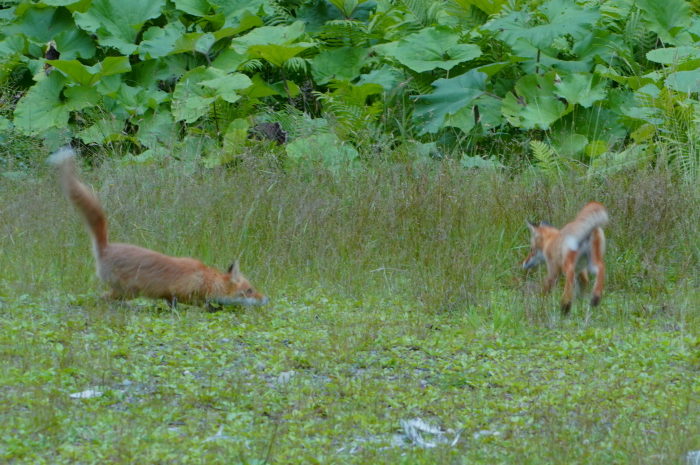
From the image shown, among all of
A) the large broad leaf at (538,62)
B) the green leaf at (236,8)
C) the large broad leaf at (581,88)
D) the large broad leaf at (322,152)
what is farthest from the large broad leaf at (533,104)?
the green leaf at (236,8)

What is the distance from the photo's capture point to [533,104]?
12.1m

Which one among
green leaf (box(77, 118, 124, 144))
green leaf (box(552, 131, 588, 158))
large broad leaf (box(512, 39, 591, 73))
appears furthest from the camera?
green leaf (box(77, 118, 124, 144))

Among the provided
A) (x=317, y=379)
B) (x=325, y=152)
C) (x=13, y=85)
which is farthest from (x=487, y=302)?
(x=13, y=85)

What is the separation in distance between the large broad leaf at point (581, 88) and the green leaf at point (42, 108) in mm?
6917

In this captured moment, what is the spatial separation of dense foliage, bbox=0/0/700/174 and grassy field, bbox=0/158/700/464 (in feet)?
4.49

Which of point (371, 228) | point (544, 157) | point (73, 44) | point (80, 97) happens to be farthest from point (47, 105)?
point (544, 157)

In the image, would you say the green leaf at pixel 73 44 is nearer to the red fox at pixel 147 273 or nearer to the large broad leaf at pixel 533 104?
the large broad leaf at pixel 533 104

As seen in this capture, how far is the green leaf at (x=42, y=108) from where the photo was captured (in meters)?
13.6

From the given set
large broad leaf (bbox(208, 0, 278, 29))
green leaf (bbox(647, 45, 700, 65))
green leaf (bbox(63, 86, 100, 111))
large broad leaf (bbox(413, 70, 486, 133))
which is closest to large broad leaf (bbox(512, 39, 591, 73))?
large broad leaf (bbox(413, 70, 486, 133))

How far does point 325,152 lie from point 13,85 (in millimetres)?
6410

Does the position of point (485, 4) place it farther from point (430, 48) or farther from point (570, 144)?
point (570, 144)

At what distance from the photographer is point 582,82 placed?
39.1 ft

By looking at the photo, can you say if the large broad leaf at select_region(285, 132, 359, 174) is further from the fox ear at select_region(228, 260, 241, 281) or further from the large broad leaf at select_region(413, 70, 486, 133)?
the fox ear at select_region(228, 260, 241, 281)

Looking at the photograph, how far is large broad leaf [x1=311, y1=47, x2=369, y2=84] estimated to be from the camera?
14.0 meters
